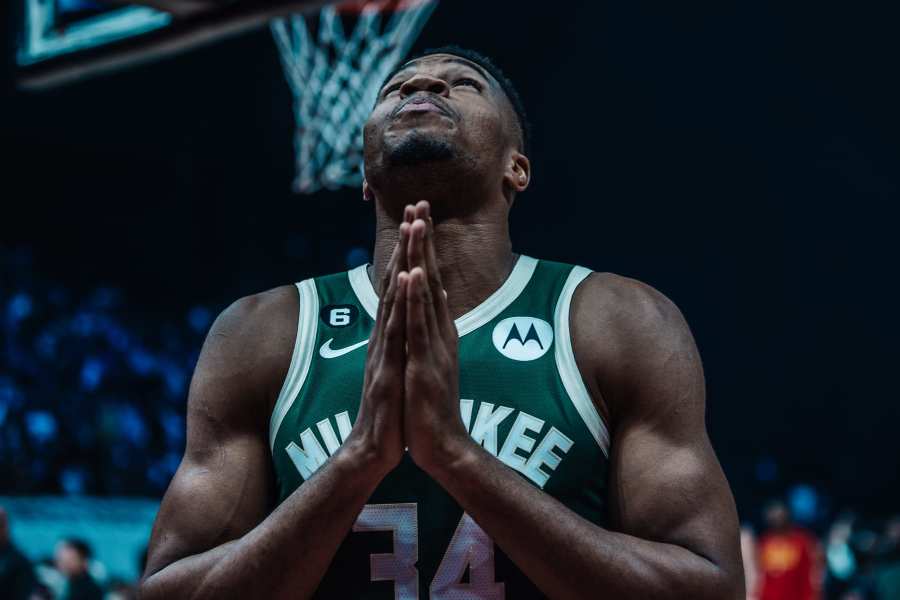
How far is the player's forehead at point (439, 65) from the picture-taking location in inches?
98.2

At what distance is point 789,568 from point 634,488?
A: 6.57 metres

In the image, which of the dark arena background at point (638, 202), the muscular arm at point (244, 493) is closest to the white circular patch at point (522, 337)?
the muscular arm at point (244, 493)

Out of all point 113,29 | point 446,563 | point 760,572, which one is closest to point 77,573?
point 113,29

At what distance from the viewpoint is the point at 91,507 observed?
10383mm

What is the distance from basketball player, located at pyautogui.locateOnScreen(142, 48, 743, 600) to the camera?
1.90 meters

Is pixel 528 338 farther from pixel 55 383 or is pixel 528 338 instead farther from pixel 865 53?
pixel 865 53

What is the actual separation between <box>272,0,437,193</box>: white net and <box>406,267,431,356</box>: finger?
198 inches

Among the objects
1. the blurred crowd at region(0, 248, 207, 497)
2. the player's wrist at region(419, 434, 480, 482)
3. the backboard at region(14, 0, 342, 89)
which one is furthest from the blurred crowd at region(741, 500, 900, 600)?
the blurred crowd at region(0, 248, 207, 497)

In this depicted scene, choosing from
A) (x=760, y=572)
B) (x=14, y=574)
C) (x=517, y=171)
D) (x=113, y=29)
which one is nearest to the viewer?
(x=517, y=171)

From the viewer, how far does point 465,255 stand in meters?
2.34

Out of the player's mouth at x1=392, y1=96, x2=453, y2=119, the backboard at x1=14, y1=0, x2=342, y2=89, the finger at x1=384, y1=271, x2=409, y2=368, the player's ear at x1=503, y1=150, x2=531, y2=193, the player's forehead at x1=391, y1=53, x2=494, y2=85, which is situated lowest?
the finger at x1=384, y1=271, x2=409, y2=368

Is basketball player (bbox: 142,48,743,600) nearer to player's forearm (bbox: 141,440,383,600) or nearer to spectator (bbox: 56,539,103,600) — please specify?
player's forearm (bbox: 141,440,383,600)

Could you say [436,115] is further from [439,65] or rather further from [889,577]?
[889,577]

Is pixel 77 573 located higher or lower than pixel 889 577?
higher
